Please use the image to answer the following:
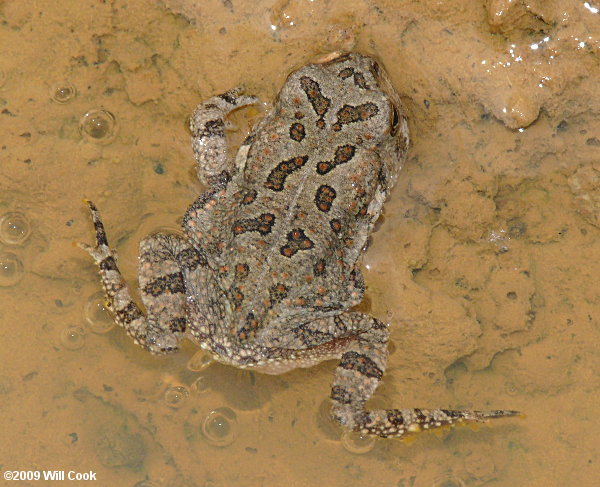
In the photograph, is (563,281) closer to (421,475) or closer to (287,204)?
(421,475)

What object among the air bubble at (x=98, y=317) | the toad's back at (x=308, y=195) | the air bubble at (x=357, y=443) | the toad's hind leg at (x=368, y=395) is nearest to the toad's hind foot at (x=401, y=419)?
the toad's hind leg at (x=368, y=395)

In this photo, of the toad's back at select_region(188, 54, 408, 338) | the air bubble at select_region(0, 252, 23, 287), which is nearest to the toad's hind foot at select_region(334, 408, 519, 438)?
the toad's back at select_region(188, 54, 408, 338)

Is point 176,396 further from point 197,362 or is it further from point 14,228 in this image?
point 14,228

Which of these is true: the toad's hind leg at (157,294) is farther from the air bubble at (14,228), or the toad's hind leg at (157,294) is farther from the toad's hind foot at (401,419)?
the toad's hind foot at (401,419)

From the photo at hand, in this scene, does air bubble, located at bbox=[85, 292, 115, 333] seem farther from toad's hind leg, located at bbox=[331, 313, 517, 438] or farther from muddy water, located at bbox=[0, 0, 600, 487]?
toad's hind leg, located at bbox=[331, 313, 517, 438]

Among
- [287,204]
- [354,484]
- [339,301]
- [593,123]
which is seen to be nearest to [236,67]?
[287,204]

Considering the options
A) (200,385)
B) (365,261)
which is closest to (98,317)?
(200,385)
